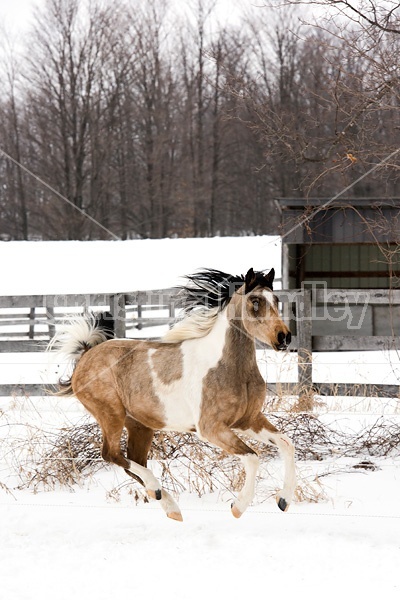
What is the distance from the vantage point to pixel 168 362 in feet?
12.5

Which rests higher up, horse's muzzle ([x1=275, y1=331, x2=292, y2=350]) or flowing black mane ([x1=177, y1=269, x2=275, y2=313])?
flowing black mane ([x1=177, y1=269, x2=275, y2=313])

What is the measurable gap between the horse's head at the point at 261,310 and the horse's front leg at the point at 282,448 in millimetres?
485

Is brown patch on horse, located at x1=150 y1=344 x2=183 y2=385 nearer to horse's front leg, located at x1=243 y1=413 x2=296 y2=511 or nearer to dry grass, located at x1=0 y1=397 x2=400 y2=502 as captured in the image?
horse's front leg, located at x1=243 y1=413 x2=296 y2=511

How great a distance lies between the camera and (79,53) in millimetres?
34000

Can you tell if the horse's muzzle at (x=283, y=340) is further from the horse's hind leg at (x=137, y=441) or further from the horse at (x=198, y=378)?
the horse's hind leg at (x=137, y=441)

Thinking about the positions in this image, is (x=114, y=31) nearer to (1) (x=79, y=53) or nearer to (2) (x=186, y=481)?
(1) (x=79, y=53)

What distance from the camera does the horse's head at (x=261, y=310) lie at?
326 centimetres

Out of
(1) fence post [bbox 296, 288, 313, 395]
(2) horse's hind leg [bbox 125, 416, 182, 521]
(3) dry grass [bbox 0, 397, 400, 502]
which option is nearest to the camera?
(2) horse's hind leg [bbox 125, 416, 182, 521]

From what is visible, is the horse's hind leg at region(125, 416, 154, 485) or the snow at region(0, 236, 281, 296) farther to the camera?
the snow at region(0, 236, 281, 296)

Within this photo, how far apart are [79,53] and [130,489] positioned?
106 feet

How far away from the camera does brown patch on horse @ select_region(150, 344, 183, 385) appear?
3.74 meters

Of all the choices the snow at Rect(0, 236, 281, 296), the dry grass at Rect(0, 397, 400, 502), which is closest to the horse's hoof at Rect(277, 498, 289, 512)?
the dry grass at Rect(0, 397, 400, 502)

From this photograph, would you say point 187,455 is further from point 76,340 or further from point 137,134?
point 137,134

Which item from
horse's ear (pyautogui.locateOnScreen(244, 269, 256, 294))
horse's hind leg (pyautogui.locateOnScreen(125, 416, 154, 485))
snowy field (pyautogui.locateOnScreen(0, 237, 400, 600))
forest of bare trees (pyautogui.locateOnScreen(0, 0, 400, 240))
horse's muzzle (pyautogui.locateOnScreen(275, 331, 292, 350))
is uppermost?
forest of bare trees (pyautogui.locateOnScreen(0, 0, 400, 240))
